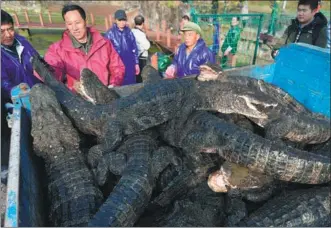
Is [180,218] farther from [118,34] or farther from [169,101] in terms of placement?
[118,34]

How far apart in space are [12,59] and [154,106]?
76.1 inches

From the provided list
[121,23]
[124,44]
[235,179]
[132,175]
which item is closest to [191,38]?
[124,44]

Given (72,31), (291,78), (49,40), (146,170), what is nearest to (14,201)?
(146,170)

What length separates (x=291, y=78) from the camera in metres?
3.84

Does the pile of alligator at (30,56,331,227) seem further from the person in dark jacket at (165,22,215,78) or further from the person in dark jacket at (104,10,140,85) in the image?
the person in dark jacket at (104,10,140,85)

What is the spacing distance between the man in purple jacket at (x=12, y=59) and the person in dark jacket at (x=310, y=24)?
3.55 metres

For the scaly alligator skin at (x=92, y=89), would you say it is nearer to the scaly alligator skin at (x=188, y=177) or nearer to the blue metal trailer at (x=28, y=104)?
the blue metal trailer at (x=28, y=104)

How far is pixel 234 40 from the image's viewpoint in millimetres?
6727

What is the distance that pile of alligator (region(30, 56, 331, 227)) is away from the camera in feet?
6.50

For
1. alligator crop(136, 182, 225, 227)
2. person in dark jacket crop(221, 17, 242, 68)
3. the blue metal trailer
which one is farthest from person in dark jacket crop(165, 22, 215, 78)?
person in dark jacket crop(221, 17, 242, 68)

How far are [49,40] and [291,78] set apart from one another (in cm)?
1229

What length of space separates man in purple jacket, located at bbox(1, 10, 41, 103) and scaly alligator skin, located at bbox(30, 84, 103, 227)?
3.34ft

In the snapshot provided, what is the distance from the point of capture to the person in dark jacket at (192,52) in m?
3.68

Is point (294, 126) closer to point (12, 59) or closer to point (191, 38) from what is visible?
point (191, 38)
